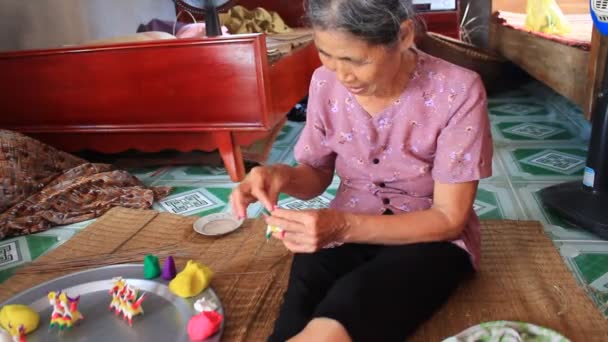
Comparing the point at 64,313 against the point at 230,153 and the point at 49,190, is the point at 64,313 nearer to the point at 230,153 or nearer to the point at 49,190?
the point at 49,190

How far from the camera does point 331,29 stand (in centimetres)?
83

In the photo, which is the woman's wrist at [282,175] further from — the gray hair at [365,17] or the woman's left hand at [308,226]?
the gray hair at [365,17]

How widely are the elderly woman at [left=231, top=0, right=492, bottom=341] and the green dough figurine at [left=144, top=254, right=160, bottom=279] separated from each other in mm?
357

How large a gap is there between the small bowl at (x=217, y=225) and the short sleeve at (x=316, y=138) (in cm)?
47

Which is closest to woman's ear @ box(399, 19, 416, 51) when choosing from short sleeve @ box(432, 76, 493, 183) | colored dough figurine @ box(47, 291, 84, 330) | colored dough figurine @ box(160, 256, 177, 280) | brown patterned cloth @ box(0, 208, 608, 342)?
short sleeve @ box(432, 76, 493, 183)

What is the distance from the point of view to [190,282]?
1136 mm

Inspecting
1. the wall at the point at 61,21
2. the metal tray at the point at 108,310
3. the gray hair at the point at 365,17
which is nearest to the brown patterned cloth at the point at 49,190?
the metal tray at the point at 108,310

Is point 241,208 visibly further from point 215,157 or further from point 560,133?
point 560,133

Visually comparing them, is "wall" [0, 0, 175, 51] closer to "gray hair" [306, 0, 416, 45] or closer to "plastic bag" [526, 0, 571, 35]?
"gray hair" [306, 0, 416, 45]

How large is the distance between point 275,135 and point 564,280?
1.73 m

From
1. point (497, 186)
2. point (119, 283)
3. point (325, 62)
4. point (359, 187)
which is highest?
point (325, 62)

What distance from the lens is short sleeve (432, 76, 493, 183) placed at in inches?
36.2

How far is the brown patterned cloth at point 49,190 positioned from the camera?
1.81m

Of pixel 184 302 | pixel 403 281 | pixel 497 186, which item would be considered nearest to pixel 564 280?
pixel 403 281
